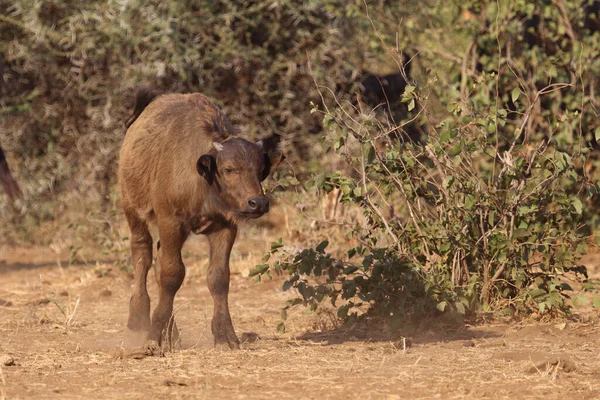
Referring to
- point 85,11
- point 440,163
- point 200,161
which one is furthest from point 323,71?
point 200,161

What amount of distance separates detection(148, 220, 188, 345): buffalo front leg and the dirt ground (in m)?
0.28

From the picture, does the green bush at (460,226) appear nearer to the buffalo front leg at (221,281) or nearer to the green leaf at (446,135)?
the green leaf at (446,135)

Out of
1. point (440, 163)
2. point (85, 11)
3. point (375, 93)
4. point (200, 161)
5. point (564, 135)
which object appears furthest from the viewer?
point (375, 93)

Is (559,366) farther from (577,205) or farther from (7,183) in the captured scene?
(7,183)

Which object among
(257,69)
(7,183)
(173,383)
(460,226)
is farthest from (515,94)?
(257,69)

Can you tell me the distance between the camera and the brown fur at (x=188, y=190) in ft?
22.2

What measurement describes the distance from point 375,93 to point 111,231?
4709mm

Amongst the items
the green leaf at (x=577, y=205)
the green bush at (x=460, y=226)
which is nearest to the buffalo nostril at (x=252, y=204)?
the green bush at (x=460, y=226)

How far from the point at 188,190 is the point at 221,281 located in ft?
2.26

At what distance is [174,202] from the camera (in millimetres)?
7016

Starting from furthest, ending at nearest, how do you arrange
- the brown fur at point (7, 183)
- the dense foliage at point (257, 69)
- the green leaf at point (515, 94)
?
the dense foliage at point (257, 69)
the brown fur at point (7, 183)
the green leaf at point (515, 94)

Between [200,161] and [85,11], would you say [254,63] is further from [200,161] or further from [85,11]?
[200,161]

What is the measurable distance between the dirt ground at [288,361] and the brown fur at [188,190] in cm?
40

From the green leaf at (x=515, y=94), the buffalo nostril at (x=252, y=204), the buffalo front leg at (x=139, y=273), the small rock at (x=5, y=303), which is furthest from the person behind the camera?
the small rock at (x=5, y=303)
